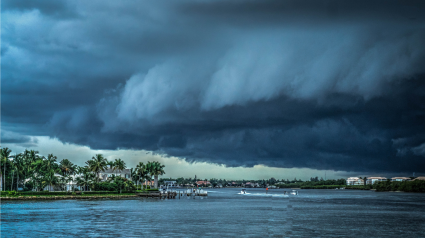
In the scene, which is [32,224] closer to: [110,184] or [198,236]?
[198,236]

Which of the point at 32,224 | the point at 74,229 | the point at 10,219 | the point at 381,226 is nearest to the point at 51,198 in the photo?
the point at 10,219

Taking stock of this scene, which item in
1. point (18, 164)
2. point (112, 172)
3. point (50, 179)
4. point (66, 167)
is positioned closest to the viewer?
point (18, 164)

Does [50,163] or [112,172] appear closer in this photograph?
[50,163]

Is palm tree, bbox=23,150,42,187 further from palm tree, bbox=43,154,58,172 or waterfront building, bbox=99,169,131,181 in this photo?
waterfront building, bbox=99,169,131,181

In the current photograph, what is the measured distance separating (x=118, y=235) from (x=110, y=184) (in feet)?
326

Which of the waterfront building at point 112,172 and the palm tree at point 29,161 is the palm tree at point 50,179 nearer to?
the palm tree at point 29,161

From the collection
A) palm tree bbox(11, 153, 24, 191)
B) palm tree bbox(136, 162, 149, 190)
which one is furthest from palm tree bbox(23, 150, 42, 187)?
palm tree bbox(136, 162, 149, 190)

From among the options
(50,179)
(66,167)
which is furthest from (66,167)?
(50,179)

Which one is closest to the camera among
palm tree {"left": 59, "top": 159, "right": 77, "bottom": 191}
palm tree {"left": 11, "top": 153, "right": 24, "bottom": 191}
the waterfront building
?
palm tree {"left": 11, "top": 153, "right": 24, "bottom": 191}

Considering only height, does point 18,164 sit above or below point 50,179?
above

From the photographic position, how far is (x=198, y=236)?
51.6 m

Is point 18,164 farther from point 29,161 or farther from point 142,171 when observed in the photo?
point 142,171

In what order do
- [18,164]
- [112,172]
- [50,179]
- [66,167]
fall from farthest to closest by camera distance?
[112,172], [66,167], [50,179], [18,164]

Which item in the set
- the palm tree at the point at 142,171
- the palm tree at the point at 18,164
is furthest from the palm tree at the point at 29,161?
the palm tree at the point at 142,171
